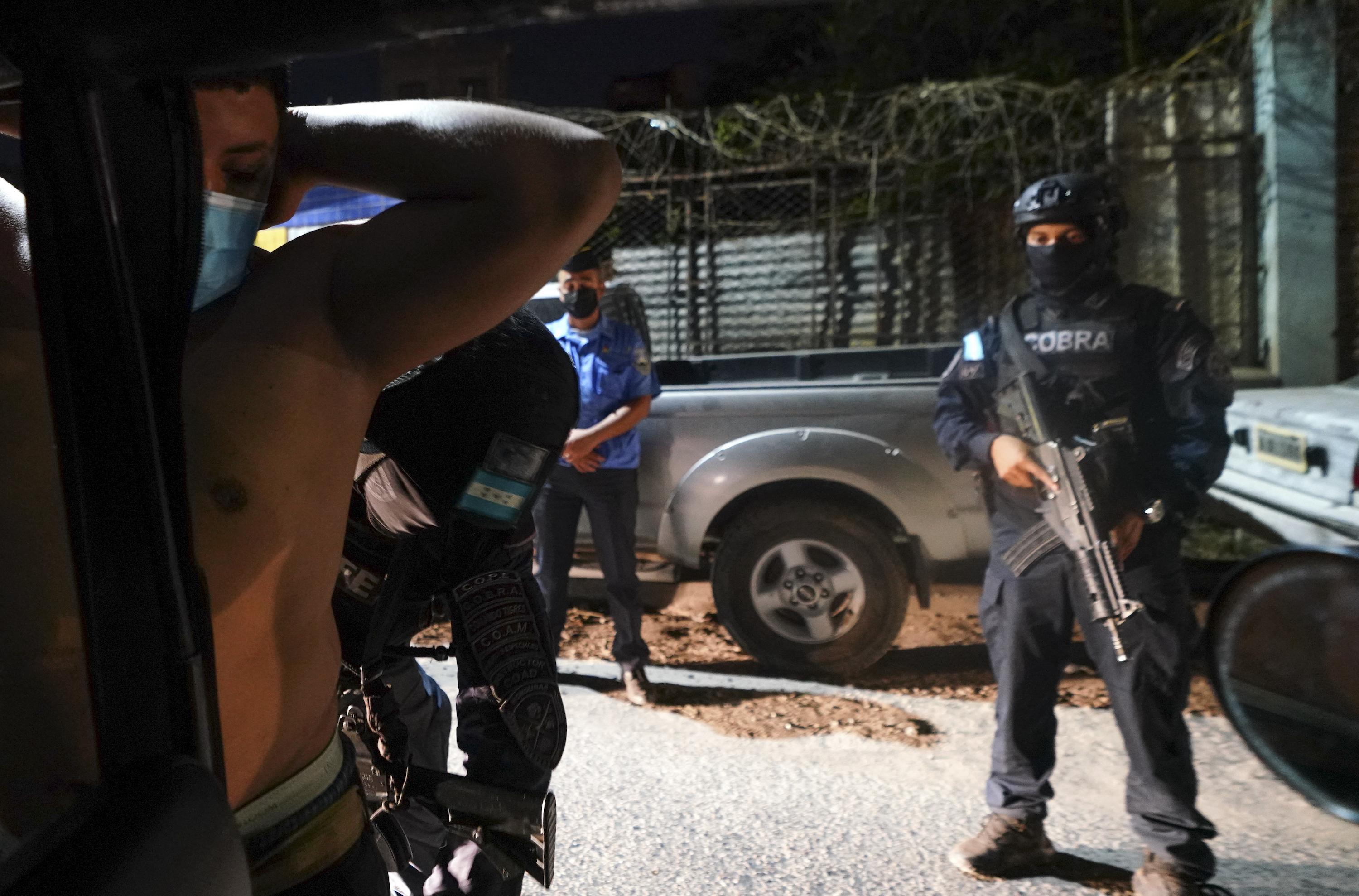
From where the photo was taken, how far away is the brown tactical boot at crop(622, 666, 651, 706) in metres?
4.41

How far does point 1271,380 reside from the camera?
738cm

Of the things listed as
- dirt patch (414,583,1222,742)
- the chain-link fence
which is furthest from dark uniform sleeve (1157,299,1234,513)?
the chain-link fence

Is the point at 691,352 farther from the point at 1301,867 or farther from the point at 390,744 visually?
the point at 390,744

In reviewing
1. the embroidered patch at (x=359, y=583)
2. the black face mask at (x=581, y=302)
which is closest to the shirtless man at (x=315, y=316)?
the embroidered patch at (x=359, y=583)

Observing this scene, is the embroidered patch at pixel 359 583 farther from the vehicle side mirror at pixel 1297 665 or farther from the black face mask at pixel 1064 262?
the vehicle side mirror at pixel 1297 665

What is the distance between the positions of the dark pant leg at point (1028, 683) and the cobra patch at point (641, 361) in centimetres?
195

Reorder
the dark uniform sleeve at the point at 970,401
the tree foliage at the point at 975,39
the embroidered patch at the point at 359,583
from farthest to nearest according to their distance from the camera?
the tree foliage at the point at 975,39 → the dark uniform sleeve at the point at 970,401 → the embroidered patch at the point at 359,583

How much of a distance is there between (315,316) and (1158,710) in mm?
2489

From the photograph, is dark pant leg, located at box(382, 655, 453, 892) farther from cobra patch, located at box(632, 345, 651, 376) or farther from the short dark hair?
cobra patch, located at box(632, 345, 651, 376)

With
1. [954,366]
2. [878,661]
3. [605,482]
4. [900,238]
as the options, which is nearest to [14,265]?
[954,366]

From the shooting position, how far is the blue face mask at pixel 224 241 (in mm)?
927

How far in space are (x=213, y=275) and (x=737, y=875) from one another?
2516 mm

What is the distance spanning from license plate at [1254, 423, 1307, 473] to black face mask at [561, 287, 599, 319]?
8.87ft

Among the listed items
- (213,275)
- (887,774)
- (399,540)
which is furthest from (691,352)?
(213,275)
